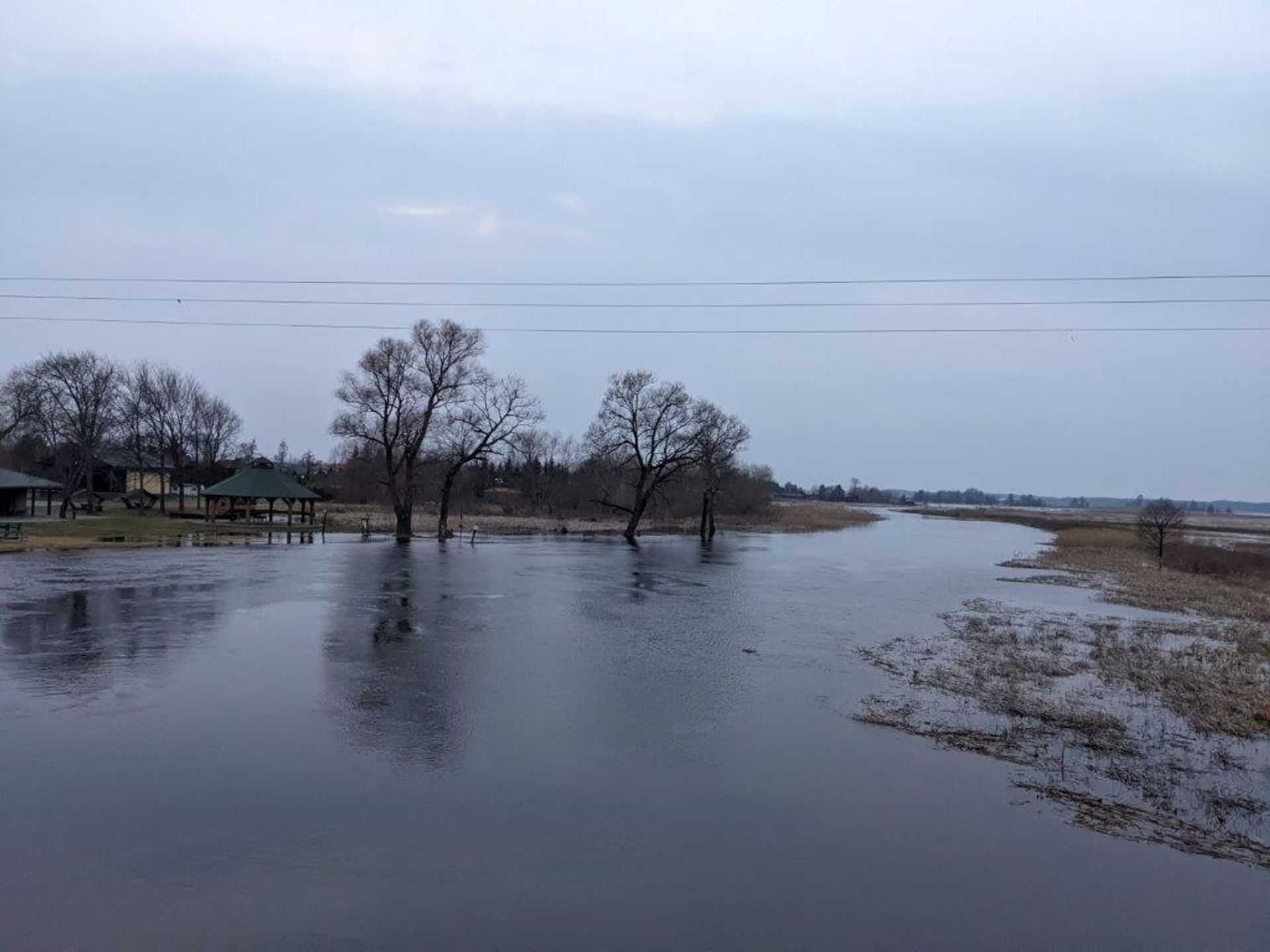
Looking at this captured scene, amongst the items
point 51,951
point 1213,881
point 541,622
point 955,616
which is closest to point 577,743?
point 51,951

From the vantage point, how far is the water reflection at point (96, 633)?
11.9 metres

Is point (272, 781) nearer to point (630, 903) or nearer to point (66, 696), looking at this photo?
point (630, 903)

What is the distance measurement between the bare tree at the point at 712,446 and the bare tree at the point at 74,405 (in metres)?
34.5

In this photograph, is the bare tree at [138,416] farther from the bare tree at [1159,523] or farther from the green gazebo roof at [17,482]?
the bare tree at [1159,523]

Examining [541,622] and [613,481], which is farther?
[613,481]

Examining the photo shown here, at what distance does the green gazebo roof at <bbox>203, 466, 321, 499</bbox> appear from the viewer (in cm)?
4391

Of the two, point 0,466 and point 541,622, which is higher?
point 0,466

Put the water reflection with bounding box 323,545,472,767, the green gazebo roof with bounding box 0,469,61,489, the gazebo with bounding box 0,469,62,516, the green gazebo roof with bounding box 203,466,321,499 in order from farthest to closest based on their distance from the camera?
the green gazebo roof with bounding box 203,466,321,499, the gazebo with bounding box 0,469,62,516, the green gazebo roof with bounding box 0,469,61,489, the water reflection with bounding box 323,545,472,767

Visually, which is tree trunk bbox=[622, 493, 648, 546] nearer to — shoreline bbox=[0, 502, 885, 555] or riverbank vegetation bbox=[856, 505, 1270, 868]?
shoreline bbox=[0, 502, 885, 555]

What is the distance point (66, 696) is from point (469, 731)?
511 cm

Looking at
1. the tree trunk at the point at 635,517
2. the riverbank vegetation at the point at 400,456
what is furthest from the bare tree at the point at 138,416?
the tree trunk at the point at 635,517

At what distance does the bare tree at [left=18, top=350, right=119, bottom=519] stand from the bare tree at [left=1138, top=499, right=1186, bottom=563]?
2168 inches

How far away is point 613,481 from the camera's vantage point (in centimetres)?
7544

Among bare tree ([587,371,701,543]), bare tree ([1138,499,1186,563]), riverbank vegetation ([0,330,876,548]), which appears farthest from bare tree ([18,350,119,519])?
bare tree ([1138,499,1186,563])
